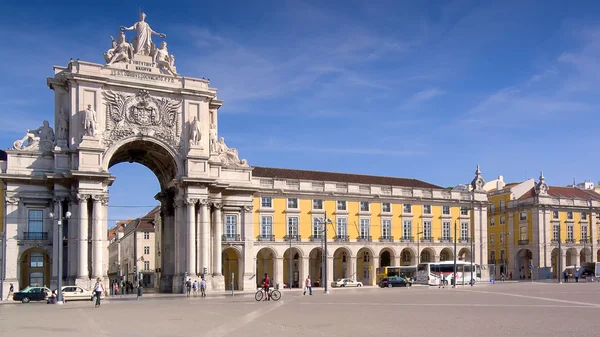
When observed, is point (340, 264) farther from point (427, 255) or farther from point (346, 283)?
point (427, 255)

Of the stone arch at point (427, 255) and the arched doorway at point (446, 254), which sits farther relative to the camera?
the arched doorway at point (446, 254)

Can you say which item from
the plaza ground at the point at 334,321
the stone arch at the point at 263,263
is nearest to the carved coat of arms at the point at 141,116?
the stone arch at the point at 263,263

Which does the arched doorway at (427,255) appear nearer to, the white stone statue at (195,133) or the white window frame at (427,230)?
the white window frame at (427,230)

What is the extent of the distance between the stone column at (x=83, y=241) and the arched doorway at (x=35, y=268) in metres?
3.83

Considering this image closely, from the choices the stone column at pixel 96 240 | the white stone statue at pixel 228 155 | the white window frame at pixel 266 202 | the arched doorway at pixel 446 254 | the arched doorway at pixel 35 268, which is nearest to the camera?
the stone column at pixel 96 240

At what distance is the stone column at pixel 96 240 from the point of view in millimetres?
56969

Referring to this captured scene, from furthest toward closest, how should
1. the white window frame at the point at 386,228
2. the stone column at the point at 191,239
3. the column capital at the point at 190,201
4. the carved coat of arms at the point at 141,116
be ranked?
the white window frame at the point at 386,228 → the column capital at the point at 190,201 → the stone column at the point at 191,239 → the carved coat of arms at the point at 141,116

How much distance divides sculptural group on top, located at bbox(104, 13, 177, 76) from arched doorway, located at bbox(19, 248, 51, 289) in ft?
57.8

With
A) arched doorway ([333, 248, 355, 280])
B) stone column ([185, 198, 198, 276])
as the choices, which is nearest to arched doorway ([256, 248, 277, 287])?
arched doorway ([333, 248, 355, 280])

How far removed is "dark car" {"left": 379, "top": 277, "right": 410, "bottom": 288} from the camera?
68.9 m

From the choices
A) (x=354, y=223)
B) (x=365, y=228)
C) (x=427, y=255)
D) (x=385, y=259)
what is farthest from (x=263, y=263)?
(x=427, y=255)

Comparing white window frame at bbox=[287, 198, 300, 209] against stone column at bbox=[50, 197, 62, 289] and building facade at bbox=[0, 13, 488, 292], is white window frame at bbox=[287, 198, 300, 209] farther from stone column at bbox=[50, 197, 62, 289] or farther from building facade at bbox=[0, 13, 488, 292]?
stone column at bbox=[50, 197, 62, 289]

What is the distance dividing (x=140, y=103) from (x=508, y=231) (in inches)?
2342

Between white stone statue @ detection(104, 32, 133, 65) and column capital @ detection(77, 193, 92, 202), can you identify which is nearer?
column capital @ detection(77, 193, 92, 202)
